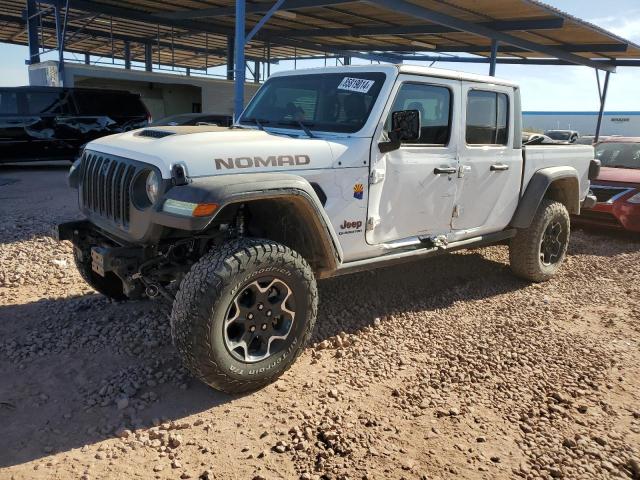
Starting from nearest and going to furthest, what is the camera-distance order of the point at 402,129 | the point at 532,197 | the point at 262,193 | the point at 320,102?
the point at 262,193
the point at 402,129
the point at 320,102
the point at 532,197

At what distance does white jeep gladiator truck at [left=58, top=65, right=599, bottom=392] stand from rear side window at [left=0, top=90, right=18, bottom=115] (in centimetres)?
921

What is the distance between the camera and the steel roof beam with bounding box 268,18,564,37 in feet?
41.2

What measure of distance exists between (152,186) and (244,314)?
886 millimetres

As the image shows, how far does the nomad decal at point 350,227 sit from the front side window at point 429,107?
2.66ft

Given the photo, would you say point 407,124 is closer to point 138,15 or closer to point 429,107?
point 429,107

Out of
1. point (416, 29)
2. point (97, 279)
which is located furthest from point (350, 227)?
point (416, 29)

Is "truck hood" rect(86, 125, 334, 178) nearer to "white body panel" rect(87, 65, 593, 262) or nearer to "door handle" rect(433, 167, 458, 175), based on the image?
"white body panel" rect(87, 65, 593, 262)

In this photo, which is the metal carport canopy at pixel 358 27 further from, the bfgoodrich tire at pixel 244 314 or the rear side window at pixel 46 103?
the bfgoodrich tire at pixel 244 314

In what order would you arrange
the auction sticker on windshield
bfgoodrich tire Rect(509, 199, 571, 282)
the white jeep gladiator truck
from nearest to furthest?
the white jeep gladiator truck → the auction sticker on windshield → bfgoodrich tire Rect(509, 199, 571, 282)

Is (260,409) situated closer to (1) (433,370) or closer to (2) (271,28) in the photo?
(1) (433,370)

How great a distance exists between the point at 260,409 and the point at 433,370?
120 centimetres

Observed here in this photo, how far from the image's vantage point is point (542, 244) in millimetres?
5523

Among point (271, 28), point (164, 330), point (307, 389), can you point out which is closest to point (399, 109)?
point (307, 389)

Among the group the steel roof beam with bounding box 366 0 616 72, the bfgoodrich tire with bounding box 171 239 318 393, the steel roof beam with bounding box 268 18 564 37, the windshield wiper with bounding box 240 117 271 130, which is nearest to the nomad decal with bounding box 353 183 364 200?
the bfgoodrich tire with bounding box 171 239 318 393
